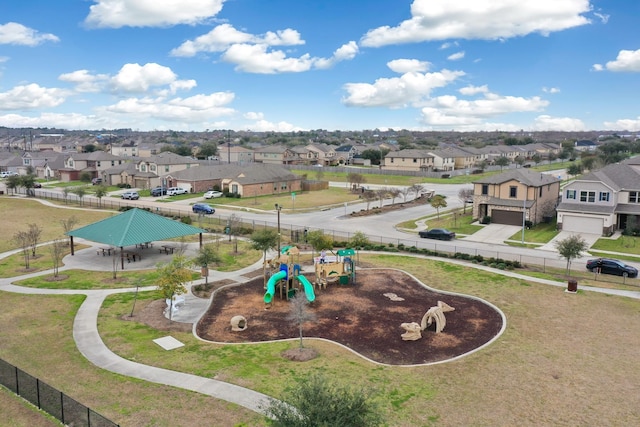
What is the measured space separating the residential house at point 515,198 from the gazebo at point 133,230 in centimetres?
3477

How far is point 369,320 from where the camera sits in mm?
27984

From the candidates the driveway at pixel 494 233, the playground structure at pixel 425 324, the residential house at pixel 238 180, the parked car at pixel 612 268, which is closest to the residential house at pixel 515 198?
the driveway at pixel 494 233

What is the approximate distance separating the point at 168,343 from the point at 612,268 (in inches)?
1287

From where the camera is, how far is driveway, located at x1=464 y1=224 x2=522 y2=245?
50259mm

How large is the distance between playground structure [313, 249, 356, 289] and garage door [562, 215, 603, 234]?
97.1ft

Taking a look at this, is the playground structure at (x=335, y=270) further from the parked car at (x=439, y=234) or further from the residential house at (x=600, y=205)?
the residential house at (x=600, y=205)

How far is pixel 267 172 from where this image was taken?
89.8 meters

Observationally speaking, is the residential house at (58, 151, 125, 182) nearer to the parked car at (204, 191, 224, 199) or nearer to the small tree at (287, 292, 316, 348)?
the parked car at (204, 191, 224, 199)

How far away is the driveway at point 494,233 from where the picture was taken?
50259 mm

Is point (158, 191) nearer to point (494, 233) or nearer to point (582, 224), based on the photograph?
point (494, 233)

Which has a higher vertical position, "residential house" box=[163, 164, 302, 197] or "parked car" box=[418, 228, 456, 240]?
"residential house" box=[163, 164, 302, 197]

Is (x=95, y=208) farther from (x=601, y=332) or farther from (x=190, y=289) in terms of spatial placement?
(x=601, y=332)

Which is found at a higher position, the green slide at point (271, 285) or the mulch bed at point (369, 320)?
the green slide at point (271, 285)

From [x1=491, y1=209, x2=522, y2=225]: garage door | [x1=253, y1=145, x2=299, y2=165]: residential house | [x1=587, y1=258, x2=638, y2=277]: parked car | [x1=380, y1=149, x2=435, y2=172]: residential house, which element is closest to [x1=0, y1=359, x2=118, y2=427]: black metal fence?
[x1=587, y1=258, x2=638, y2=277]: parked car
